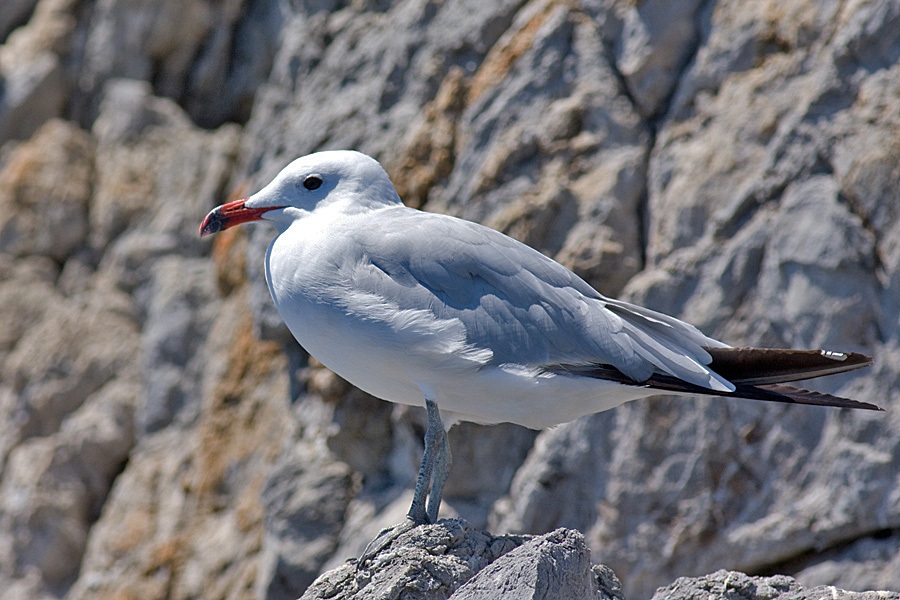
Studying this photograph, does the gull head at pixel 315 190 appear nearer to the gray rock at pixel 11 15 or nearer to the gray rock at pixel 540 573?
the gray rock at pixel 540 573

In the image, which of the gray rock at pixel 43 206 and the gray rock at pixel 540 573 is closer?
the gray rock at pixel 540 573

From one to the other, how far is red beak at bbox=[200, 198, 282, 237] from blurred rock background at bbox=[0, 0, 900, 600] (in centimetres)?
302

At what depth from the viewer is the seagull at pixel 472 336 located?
180 inches

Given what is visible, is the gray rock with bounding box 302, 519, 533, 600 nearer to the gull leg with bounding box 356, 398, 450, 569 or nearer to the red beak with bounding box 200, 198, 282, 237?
the gull leg with bounding box 356, 398, 450, 569

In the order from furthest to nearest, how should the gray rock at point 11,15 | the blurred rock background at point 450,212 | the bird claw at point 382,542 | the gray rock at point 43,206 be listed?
the gray rock at point 11,15
the gray rock at point 43,206
the blurred rock background at point 450,212
the bird claw at point 382,542

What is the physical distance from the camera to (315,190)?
5125 mm

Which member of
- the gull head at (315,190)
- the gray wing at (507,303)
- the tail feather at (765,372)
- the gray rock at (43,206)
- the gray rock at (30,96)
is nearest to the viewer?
the tail feather at (765,372)

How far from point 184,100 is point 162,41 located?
2.31ft

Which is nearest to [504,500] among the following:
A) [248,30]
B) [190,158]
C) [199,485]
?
[199,485]

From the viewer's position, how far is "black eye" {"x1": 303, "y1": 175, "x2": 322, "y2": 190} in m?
5.13

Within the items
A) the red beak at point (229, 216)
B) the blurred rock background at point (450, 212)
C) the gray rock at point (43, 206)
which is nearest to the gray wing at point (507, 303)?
the red beak at point (229, 216)

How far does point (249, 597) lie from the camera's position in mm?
9328

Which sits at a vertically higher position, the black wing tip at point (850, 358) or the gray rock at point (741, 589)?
the black wing tip at point (850, 358)

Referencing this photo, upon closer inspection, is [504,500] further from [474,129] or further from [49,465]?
[49,465]
